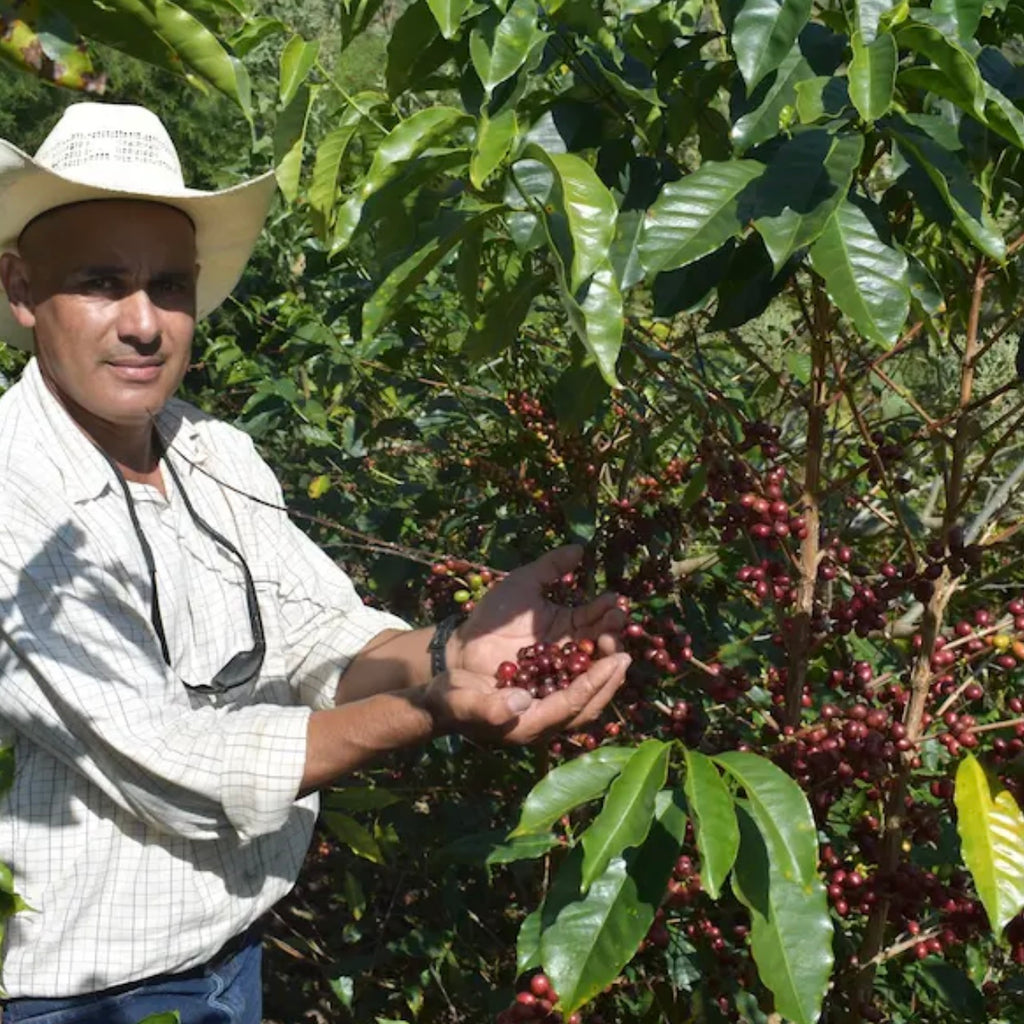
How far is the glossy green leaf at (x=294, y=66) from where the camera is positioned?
1801 mm

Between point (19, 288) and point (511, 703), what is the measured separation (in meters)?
1.02

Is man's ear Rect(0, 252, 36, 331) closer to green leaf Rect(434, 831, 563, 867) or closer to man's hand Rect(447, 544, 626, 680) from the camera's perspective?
man's hand Rect(447, 544, 626, 680)

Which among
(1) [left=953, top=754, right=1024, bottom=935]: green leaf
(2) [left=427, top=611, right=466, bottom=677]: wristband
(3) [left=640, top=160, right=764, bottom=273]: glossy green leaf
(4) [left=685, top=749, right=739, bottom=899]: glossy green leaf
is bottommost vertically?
(2) [left=427, top=611, right=466, bottom=677]: wristband

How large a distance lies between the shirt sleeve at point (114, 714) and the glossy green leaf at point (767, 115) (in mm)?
876

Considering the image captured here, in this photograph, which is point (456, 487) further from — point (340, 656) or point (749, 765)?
point (749, 765)

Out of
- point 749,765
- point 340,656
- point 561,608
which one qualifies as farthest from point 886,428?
point 749,765

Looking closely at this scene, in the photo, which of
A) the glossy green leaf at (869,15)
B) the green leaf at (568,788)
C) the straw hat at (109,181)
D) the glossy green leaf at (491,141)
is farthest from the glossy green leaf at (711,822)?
the straw hat at (109,181)

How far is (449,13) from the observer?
1.45 m

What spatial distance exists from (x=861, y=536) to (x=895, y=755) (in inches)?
40.0

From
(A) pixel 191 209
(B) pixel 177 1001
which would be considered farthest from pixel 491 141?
(B) pixel 177 1001

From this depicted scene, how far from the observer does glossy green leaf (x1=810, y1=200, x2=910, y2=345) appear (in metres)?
1.36

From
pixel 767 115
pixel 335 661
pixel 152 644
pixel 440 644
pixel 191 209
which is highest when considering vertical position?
pixel 767 115

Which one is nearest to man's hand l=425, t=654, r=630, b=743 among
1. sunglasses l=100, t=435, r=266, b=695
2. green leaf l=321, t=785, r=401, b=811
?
sunglasses l=100, t=435, r=266, b=695

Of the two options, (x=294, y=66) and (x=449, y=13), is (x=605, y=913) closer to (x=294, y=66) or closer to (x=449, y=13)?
(x=449, y=13)
